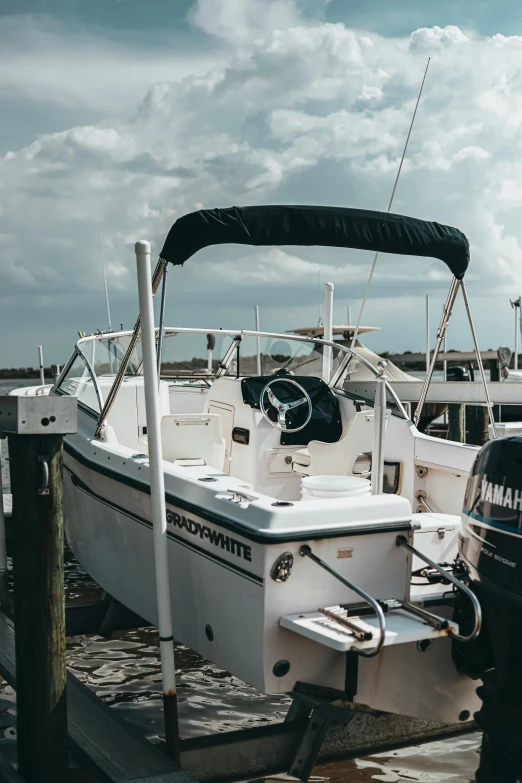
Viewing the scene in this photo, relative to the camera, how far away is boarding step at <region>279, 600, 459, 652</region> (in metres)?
2.85

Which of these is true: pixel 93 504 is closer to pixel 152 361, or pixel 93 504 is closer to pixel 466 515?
pixel 152 361

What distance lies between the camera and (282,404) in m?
5.73

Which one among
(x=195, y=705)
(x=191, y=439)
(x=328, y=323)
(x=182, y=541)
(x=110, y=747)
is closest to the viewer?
(x=110, y=747)

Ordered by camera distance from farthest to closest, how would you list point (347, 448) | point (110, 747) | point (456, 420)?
1. point (456, 420)
2. point (347, 448)
3. point (110, 747)

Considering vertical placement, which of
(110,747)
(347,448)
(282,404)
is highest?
(282,404)

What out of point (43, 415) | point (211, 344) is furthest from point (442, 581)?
→ point (211, 344)

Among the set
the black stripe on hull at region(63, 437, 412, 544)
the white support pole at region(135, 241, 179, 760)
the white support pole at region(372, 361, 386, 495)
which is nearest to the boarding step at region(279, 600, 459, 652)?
the black stripe on hull at region(63, 437, 412, 544)

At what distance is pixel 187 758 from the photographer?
341 cm

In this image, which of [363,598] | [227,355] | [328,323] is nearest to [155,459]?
[363,598]

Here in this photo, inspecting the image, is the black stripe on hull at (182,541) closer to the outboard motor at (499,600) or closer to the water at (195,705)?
the outboard motor at (499,600)

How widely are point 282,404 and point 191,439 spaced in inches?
31.8

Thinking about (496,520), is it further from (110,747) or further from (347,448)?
(347,448)

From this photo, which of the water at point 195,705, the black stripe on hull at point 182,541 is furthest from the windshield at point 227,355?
the water at point 195,705

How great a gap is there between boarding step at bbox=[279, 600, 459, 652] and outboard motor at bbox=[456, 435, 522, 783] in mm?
179
